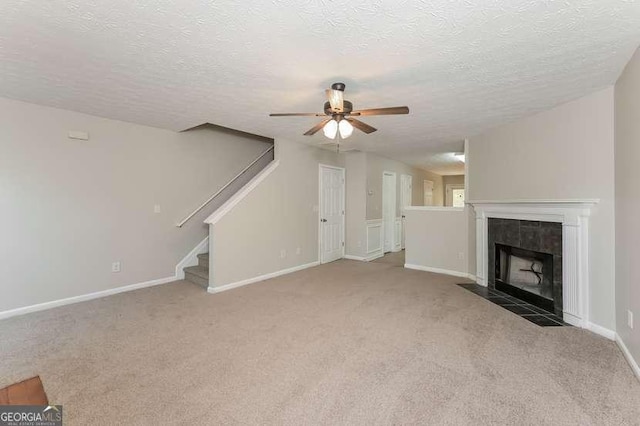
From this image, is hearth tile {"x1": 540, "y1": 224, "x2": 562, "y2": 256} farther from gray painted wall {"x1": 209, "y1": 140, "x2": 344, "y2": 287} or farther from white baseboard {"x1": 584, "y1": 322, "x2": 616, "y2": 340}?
gray painted wall {"x1": 209, "y1": 140, "x2": 344, "y2": 287}

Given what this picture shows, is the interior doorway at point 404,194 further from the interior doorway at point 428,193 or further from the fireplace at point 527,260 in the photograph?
the fireplace at point 527,260

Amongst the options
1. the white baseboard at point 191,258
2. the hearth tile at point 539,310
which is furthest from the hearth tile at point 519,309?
the white baseboard at point 191,258

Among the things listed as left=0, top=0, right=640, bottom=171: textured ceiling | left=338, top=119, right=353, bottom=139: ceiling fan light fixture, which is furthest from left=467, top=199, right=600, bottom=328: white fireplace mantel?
left=338, top=119, right=353, bottom=139: ceiling fan light fixture

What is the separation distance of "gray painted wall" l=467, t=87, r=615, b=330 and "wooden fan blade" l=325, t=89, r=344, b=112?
2451mm

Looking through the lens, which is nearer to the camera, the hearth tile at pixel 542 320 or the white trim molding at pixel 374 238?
the hearth tile at pixel 542 320

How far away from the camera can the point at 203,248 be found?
5.10 m

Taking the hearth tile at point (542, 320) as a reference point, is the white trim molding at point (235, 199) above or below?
above

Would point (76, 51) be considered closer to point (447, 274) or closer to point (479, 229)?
point (479, 229)

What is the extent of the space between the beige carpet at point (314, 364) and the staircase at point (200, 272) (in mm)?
648

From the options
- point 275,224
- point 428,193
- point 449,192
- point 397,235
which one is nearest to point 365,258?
point 397,235

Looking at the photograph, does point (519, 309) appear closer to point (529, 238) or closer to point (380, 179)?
point (529, 238)

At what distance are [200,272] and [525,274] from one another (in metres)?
4.55

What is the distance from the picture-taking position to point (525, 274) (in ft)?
12.7

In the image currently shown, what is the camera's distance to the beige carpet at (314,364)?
5.74ft
